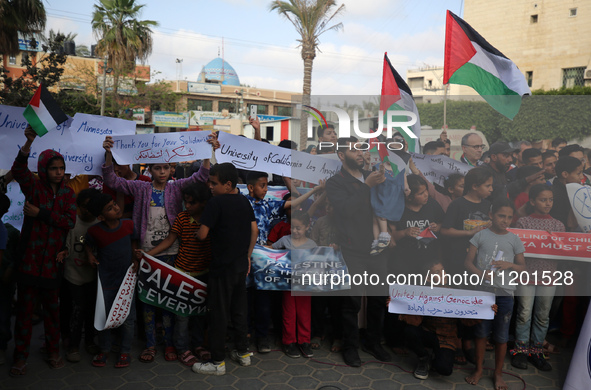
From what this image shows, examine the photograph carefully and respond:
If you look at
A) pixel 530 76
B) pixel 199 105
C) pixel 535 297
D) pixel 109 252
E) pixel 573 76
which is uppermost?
pixel 530 76

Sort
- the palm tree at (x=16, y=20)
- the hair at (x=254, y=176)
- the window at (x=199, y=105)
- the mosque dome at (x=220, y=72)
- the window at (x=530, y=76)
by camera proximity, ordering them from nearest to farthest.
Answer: the hair at (x=254, y=176) → the palm tree at (x=16, y=20) → the window at (x=530, y=76) → the window at (x=199, y=105) → the mosque dome at (x=220, y=72)

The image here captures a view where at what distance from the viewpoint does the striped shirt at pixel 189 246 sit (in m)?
4.20

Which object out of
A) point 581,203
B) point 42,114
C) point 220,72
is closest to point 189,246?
point 42,114

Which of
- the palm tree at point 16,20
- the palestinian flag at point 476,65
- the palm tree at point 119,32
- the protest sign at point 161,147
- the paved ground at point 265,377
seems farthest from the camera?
the palm tree at point 119,32

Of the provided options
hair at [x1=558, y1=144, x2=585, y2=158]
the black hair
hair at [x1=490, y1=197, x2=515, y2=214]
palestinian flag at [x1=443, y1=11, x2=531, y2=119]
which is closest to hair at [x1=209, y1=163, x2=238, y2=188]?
the black hair

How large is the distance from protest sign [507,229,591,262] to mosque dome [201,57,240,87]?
220ft

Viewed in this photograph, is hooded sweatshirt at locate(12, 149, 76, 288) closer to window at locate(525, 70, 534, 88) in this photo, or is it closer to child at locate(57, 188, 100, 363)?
child at locate(57, 188, 100, 363)

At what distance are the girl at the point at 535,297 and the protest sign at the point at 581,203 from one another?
0.55ft

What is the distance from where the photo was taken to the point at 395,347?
4629 mm

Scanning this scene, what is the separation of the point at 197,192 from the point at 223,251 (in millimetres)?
598

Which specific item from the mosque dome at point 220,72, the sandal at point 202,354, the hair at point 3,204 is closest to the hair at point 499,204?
the sandal at point 202,354

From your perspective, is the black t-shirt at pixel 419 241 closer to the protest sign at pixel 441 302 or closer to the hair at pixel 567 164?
the protest sign at pixel 441 302

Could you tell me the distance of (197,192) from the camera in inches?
163

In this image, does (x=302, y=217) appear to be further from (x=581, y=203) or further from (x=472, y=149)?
(x=581, y=203)
